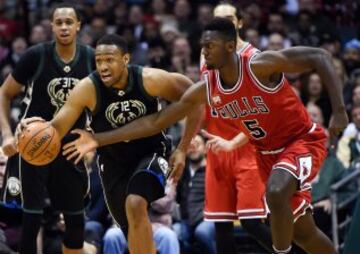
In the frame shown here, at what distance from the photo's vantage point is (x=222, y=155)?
827 cm

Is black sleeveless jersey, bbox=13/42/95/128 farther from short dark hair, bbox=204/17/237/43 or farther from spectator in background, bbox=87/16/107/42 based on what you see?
spectator in background, bbox=87/16/107/42

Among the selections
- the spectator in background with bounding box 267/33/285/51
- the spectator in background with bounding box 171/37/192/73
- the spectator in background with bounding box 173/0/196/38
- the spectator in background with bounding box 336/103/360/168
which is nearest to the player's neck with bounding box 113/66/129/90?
the spectator in background with bounding box 336/103/360/168

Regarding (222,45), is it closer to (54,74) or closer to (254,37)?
(54,74)

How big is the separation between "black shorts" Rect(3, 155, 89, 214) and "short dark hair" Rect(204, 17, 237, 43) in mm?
1814

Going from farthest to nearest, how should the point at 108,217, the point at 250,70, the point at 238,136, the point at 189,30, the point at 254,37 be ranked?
the point at 189,30, the point at 254,37, the point at 108,217, the point at 238,136, the point at 250,70

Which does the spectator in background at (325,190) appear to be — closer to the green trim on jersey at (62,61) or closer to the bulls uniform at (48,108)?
the bulls uniform at (48,108)

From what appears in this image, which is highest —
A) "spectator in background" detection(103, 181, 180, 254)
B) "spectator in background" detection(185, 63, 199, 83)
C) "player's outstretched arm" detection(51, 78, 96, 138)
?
"player's outstretched arm" detection(51, 78, 96, 138)

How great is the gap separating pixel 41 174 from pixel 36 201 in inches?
9.0

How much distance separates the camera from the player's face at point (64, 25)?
8203 millimetres

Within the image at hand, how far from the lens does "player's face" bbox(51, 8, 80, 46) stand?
820 centimetres

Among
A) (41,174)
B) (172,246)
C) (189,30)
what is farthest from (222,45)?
(189,30)

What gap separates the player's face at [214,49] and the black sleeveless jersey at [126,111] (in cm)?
67

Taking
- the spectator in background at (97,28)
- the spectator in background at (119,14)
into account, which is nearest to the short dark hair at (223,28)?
the spectator in background at (97,28)

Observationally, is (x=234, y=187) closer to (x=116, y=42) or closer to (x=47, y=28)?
(x=116, y=42)
